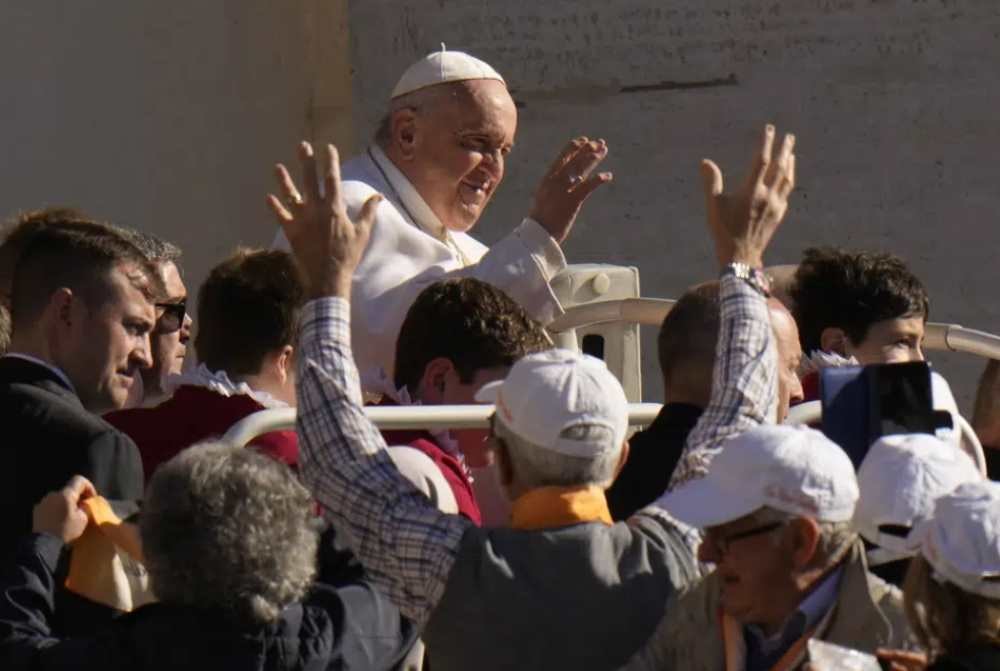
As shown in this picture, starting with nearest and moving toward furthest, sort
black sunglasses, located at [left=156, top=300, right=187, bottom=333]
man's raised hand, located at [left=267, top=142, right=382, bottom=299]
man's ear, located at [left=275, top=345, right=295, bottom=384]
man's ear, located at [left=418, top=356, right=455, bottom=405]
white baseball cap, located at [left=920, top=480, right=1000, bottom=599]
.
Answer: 1. white baseball cap, located at [left=920, top=480, right=1000, bottom=599]
2. man's raised hand, located at [left=267, top=142, right=382, bottom=299]
3. man's ear, located at [left=418, top=356, right=455, bottom=405]
4. man's ear, located at [left=275, top=345, right=295, bottom=384]
5. black sunglasses, located at [left=156, top=300, right=187, bottom=333]

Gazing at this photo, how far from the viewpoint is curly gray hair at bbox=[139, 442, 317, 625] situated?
348 cm

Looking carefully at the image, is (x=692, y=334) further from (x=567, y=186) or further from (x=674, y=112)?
(x=674, y=112)

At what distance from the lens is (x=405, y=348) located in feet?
14.7

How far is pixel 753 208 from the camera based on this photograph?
397 centimetres

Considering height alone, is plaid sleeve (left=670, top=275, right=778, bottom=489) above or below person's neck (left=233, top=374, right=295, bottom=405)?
above

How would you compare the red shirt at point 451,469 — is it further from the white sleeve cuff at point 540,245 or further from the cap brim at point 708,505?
the white sleeve cuff at point 540,245

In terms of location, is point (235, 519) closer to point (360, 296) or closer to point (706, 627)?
point (706, 627)

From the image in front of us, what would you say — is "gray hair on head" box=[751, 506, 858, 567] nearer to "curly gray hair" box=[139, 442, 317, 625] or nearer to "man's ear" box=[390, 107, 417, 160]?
"curly gray hair" box=[139, 442, 317, 625]

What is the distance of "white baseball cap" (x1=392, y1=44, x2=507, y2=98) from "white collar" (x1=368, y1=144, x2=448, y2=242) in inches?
7.8

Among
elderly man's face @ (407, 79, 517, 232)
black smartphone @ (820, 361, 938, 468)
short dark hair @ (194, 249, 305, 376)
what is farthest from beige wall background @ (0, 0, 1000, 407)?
black smartphone @ (820, 361, 938, 468)

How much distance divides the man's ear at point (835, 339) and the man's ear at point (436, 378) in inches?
51.6

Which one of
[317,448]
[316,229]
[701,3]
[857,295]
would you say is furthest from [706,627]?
[701,3]

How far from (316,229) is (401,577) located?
0.60 metres

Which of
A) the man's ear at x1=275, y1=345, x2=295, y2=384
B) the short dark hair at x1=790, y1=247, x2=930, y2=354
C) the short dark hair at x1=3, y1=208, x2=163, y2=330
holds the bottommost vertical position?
the short dark hair at x1=790, y1=247, x2=930, y2=354
